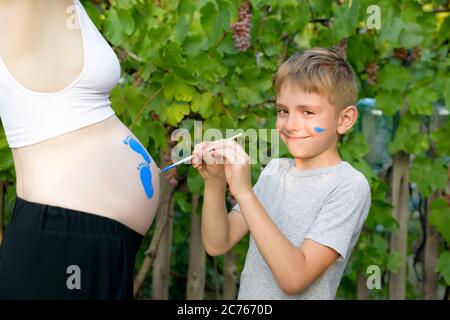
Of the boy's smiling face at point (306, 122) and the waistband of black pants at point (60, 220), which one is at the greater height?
the boy's smiling face at point (306, 122)

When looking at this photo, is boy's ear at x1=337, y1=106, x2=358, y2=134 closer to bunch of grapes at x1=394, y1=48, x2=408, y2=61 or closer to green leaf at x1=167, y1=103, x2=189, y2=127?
green leaf at x1=167, y1=103, x2=189, y2=127

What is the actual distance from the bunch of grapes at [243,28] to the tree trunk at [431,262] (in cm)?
111

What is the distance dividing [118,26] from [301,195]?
40.0 inches

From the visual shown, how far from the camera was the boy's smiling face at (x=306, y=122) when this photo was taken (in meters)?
1.66

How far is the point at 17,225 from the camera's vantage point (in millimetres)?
1629

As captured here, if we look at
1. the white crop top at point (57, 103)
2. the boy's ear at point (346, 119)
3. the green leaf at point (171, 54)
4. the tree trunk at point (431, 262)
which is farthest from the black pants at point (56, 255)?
the tree trunk at point (431, 262)

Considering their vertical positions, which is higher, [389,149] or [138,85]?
[138,85]

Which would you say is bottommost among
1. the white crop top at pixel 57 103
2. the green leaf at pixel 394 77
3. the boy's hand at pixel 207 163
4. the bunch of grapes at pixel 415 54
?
the boy's hand at pixel 207 163

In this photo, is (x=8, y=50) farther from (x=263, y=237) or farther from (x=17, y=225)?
(x=263, y=237)

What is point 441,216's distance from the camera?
290 cm

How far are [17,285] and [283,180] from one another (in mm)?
617

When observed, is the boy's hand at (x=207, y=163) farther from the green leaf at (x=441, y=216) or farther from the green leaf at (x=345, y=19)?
the green leaf at (x=441, y=216)
